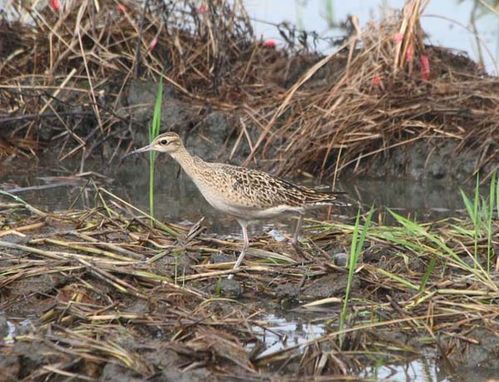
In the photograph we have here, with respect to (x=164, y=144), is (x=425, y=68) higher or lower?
higher

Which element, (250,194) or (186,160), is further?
(186,160)

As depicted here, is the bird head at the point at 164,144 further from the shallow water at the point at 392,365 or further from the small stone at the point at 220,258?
the shallow water at the point at 392,365

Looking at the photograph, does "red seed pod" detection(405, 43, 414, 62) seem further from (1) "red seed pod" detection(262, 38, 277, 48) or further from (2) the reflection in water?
(1) "red seed pod" detection(262, 38, 277, 48)

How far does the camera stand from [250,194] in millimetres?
8336

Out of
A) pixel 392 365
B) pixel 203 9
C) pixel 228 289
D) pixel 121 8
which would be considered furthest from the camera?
pixel 121 8

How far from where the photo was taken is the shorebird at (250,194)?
27.4 ft

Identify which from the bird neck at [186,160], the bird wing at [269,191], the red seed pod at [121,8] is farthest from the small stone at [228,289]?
the red seed pod at [121,8]

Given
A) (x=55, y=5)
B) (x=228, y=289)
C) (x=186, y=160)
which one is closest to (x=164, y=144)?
(x=186, y=160)

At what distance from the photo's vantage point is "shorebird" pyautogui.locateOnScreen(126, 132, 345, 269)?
836 cm

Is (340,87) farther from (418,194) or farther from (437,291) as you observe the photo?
(437,291)

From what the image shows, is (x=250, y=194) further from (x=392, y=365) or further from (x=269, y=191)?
(x=392, y=365)

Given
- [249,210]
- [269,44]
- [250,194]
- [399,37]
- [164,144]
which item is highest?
[399,37]

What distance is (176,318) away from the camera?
21.8ft

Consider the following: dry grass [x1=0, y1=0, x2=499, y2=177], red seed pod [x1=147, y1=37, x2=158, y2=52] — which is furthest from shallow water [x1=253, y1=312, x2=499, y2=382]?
red seed pod [x1=147, y1=37, x2=158, y2=52]
